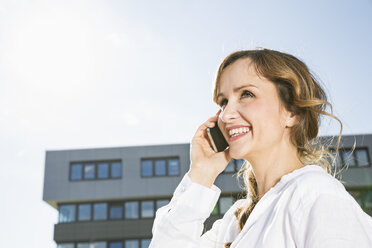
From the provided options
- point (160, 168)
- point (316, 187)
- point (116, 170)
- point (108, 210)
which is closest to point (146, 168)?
point (160, 168)

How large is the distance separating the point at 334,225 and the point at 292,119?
2.46 ft

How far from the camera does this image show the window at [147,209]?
24297 millimetres

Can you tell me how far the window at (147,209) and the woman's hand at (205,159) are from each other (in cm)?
2251

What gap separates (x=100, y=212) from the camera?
970 inches

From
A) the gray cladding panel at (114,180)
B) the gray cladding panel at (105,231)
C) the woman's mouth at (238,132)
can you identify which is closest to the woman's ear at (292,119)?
the woman's mouth at (238,132)

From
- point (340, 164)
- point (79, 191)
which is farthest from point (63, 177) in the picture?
point (340, 164)

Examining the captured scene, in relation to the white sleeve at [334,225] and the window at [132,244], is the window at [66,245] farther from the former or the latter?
the white sleeve at [334,225]

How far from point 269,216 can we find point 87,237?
23.8 m

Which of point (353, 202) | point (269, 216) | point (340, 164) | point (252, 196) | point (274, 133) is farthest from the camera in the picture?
point (340, 164)

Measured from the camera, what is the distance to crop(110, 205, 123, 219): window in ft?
80.1

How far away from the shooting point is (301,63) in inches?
80.7

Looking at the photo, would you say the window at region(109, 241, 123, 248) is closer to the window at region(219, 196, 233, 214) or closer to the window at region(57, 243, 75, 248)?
the window at region(57, 243, 75, 248)

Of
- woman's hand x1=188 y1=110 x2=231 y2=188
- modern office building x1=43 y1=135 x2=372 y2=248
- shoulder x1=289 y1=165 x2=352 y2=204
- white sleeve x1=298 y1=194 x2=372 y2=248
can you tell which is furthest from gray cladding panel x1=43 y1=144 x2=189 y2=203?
white sleeve x1=298 y1=194 x2=372 y2=248

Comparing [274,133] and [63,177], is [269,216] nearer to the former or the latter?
[274,133]
